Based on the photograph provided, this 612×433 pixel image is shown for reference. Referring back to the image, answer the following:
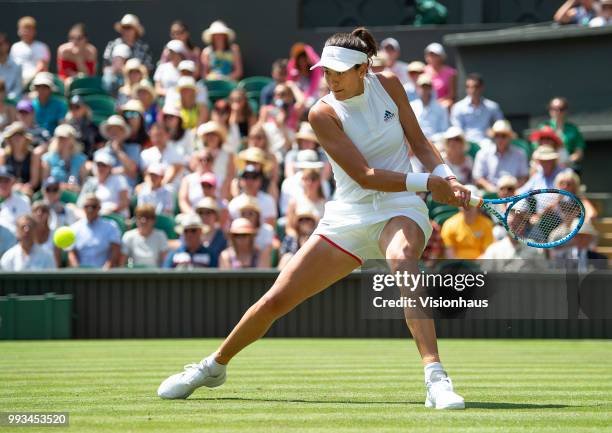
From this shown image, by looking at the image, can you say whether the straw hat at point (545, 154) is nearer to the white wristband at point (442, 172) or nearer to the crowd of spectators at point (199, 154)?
the crowd of spectators at point (199, 154)

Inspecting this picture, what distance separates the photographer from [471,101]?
1372cm

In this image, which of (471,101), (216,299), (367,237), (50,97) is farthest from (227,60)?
(367,237)

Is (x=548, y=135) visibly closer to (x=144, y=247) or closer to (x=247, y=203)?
(x=247, y=203)

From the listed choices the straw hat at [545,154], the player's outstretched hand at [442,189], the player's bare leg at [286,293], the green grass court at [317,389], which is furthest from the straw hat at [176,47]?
the player's outstretched hand at [442,189]

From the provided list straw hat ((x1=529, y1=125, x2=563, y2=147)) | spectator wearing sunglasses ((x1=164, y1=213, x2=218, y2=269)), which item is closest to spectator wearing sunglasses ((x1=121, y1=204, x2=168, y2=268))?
spectator wearing sunglasses ((x1=164, y1=213, x2=218, y2=269))

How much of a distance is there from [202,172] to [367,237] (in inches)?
294

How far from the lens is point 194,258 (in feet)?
39.4

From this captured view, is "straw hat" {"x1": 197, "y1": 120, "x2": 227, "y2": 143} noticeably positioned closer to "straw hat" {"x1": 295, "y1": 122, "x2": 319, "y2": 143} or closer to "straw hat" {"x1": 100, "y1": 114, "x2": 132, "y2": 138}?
"straw hat" {"x1": 295, "y1": 122, "x2": 319, "y2": 143}

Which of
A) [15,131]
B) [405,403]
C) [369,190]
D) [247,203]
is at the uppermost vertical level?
[15,131]

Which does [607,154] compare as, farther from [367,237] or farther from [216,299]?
[367,237]

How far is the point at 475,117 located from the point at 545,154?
1.98 meters

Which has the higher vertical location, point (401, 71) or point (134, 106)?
point (401, 71)

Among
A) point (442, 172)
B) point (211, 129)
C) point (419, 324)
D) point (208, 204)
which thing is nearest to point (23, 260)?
point (208, 204)

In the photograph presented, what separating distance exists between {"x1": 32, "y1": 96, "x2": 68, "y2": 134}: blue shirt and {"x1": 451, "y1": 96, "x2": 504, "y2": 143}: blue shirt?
4.74 metres
